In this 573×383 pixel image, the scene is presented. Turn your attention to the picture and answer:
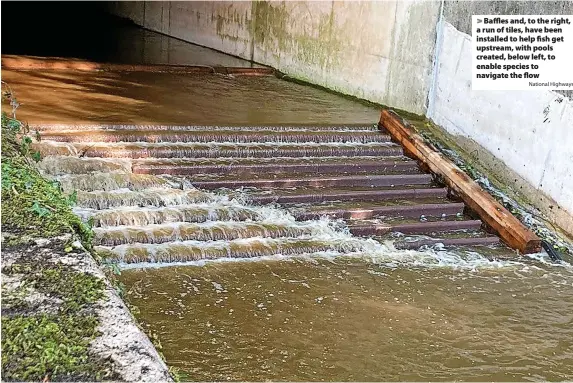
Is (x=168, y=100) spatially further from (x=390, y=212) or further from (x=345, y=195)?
(x=390, y=212)

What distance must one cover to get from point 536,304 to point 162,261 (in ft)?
9.57

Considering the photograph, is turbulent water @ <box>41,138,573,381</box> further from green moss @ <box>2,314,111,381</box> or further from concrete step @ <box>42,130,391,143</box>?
green moss @ <box>2,314,111,381</box>

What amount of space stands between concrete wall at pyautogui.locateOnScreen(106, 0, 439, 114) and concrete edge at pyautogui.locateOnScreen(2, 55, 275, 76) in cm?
87

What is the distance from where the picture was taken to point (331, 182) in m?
6.78

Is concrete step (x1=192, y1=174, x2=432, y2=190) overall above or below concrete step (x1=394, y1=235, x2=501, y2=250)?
above

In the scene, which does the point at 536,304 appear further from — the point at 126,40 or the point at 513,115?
the point at 126,40

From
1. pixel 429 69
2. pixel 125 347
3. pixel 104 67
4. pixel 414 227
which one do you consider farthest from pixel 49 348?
pixel 104 67

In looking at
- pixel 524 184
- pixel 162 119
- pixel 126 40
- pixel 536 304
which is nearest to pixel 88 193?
pixel 162 119

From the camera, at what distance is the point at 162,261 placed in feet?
16.9

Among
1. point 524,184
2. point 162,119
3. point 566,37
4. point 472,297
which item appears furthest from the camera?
point 162,119

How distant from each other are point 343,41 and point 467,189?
14.3 ft

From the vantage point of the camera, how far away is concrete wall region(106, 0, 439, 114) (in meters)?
8.82

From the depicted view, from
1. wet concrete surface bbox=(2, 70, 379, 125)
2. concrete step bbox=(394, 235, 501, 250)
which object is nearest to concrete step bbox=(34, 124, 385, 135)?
wet concrete surface bbox=(2, 70, 379, 125)

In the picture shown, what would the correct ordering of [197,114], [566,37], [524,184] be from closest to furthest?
[566,37]
[524,184]
[197,114]
